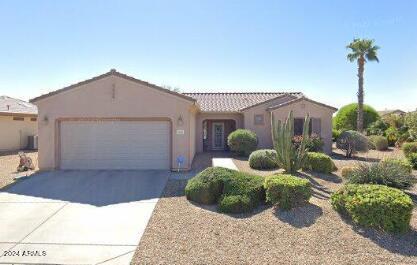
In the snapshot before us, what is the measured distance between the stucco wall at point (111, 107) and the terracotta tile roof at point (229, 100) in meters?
7.11

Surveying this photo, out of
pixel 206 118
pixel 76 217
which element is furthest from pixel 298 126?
pixel 76 217

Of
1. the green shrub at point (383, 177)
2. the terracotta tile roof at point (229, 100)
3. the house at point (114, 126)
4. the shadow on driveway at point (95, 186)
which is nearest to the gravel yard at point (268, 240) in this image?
the green shrub at point (383, 177)

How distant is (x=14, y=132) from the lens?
22938 millimetres

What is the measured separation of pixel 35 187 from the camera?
1070 cm

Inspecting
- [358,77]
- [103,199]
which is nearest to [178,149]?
[103,199]

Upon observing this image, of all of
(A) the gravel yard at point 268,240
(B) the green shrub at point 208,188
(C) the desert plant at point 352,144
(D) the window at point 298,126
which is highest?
(D) the window at point 298,126

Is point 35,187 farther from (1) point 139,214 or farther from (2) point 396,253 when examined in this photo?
(2) point 396,253

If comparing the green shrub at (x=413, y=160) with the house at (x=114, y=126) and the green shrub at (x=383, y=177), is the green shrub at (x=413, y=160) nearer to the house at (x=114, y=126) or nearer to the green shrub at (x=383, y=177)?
the green shrub at (x=383, y=177)

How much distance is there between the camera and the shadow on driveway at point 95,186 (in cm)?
947

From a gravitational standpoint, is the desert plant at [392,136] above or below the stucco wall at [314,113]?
below

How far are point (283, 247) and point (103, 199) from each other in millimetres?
5746

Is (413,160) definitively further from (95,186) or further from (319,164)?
(95,186)

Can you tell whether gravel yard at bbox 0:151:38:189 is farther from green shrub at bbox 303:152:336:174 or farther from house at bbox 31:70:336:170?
green shrub at bbox 303:152:336:174

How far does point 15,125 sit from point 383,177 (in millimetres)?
24510
